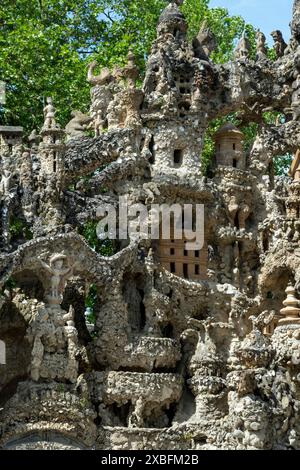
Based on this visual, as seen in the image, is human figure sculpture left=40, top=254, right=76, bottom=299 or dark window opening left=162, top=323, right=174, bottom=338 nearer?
human figure sculpture left=40, top=254, right=76, bottom=299

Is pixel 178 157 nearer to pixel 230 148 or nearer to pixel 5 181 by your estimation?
pixel 230 148

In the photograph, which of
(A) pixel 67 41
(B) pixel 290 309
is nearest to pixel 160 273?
(B) pixel 290 309

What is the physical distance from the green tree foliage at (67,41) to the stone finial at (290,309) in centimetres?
944

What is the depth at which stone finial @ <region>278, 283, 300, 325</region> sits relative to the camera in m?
28.3

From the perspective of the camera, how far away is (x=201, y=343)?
99.6 ft

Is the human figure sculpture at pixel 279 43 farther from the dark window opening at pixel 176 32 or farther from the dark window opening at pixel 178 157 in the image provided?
the dark window opening at pixel 178 157

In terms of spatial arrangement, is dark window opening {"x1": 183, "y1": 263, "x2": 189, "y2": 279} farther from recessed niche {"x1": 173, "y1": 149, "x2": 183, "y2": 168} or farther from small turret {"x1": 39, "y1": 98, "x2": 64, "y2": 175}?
small turret {"x1": 39, "y1": 98, "x2": 64, "y2": 175}

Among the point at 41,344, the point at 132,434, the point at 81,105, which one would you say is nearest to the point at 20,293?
the point at 41,344

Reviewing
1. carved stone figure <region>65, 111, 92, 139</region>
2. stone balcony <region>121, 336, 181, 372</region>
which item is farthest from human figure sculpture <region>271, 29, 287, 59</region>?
stone balcony <region>121, 336, 181, 372</region>

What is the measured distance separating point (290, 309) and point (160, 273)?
10.8 ft

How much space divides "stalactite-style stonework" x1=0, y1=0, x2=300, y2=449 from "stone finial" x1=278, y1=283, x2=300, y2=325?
0.04 m

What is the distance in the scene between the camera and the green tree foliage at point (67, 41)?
36406 mm

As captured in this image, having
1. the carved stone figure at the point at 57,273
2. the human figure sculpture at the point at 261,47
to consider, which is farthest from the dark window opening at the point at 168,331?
the human figure sculpture at the point at 261,47

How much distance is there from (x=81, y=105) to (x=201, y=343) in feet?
29.0
